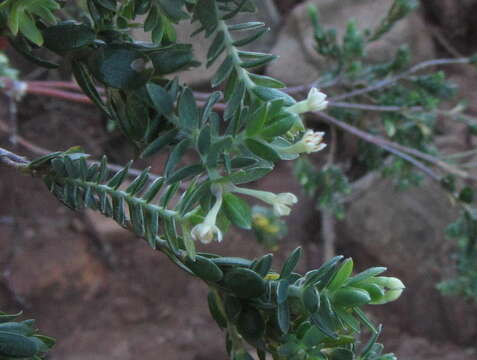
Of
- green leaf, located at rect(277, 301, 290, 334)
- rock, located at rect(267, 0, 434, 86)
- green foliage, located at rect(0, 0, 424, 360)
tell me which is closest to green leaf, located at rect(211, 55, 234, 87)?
green foliage, located at rect(0, 0, 424, 360)

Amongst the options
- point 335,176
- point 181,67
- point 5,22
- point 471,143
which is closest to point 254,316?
point 181,67

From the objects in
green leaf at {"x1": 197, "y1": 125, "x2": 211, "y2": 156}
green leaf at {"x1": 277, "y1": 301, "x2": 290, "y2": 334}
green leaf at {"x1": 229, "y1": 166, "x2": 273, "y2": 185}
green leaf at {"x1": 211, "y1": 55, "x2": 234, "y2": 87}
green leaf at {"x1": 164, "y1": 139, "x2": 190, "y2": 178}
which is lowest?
green leaf at {"x1": 277, "y1": 301, "x2": 290, "y2": 334}

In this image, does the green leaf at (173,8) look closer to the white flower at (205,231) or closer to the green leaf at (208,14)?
the green leaf at (208,14)

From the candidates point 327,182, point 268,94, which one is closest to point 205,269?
point 268,94

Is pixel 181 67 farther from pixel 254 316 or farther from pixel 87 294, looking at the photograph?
pixel 87 294

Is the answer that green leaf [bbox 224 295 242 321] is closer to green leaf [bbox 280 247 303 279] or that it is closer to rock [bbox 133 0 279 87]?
green leaf [bbox 280 247 303 279]

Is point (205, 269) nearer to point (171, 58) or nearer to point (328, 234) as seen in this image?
point (171, 58)
